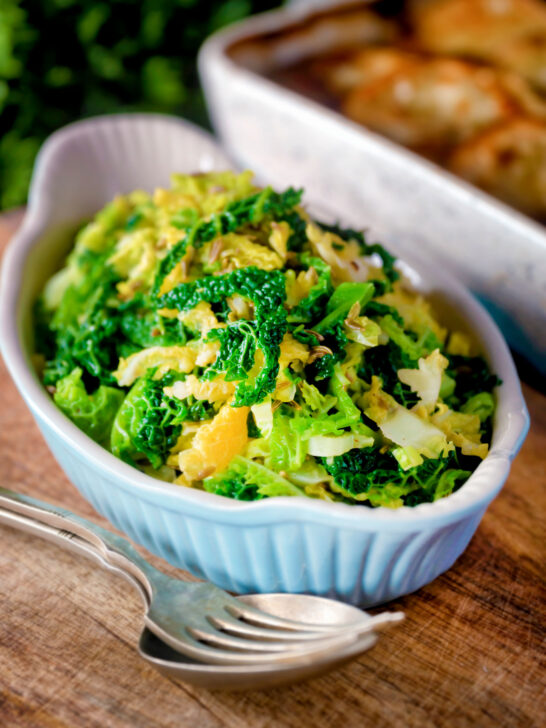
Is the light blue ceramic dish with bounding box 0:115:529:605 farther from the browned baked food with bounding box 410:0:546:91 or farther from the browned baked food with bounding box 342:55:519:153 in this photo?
the browned baked food with bounding box 410:0:546:91

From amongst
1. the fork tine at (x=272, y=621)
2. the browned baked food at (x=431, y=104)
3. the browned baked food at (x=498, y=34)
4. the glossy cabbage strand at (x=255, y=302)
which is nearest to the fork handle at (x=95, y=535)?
the fork tine at (x=272, y=621)

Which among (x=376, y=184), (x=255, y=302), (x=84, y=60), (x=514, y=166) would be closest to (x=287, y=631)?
(x=255, y=302)

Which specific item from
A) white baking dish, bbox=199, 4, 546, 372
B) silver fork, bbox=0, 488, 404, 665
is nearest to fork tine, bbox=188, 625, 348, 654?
silver fork, bbox=0, 488, 404, 665

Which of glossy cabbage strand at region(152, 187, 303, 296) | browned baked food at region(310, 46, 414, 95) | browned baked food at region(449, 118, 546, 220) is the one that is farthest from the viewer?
browned baked food at region(310, 46, 414, 95)

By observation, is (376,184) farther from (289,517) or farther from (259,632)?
(259,632)

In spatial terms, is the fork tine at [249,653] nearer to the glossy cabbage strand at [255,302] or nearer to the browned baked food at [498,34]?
the glossy cabbage strand at [255,302]

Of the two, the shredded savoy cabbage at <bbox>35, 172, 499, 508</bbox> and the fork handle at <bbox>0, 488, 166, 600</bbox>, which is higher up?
the shredded savoy cabbage at <bbox>35, 172, 499, 508</bbox>
